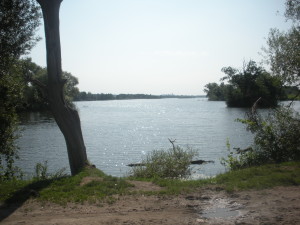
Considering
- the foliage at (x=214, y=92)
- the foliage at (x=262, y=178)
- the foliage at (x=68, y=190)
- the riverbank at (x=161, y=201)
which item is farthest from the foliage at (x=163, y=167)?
the foliage at (x=214, y=92)

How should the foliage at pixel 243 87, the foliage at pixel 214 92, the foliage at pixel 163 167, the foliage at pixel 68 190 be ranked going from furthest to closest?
1. the foliage at pixel 214 92
2. the foliage at pixel 243 87
3. the foliage at pixel 163 167
4. the foliage at pixel 68 190

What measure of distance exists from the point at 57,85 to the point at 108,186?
477 cm

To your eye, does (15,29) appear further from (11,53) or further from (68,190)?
(68,190)

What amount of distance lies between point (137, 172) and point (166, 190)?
564 centimetres

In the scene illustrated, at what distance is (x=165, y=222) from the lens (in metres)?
6.25

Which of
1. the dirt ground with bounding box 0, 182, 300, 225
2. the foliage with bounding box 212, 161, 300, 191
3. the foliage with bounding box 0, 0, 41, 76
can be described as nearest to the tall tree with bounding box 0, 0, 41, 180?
the foliage with bounding box 0, 0, 41, 76

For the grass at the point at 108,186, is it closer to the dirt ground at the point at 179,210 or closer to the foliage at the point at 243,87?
the dirt ground at the point at 179,210

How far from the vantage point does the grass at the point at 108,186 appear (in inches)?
328

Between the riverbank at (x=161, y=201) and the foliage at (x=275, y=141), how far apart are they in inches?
136

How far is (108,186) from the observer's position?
9.29 meters

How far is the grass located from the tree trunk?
204 cm

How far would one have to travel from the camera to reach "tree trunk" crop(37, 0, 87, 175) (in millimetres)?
11539

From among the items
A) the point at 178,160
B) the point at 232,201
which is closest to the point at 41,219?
the point at 232,201

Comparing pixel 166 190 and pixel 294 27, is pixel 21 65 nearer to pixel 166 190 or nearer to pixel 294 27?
pixel 166 190
